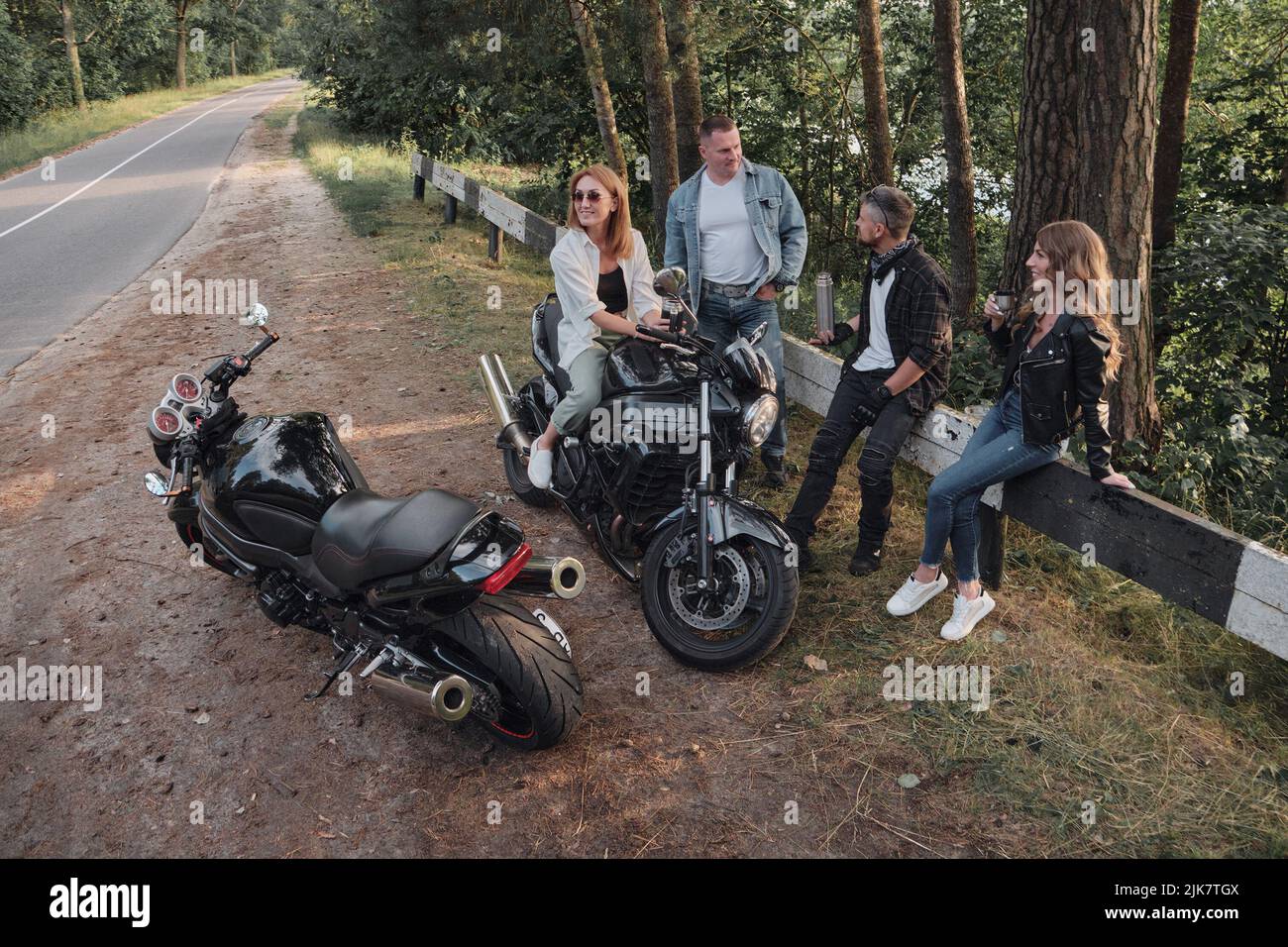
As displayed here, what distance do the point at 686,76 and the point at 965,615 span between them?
22.8 ft

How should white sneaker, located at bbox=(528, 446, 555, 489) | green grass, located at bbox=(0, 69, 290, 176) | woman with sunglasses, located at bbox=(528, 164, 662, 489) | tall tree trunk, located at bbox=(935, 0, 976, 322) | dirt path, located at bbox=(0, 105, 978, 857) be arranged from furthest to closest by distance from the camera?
green grass, located at bbox=(0, 69, 290, 176) < tall tree trunk, located at bbox=(935, 0, 976, 322) < white sneaker, located at bbox=(528, 446, 555, 489) < woman with sunglasses, located at bbox=(528, 164, 662, 489) < dirt path, located at bbox=(0, 105, 978, 857)

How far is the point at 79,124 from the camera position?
3431 cm

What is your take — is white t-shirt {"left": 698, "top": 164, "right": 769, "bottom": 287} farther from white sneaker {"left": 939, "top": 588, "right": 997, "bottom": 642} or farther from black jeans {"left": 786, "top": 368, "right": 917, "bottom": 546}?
white sneaker {"left": 939, "top": 588, "right": 997, "bottom": 642}

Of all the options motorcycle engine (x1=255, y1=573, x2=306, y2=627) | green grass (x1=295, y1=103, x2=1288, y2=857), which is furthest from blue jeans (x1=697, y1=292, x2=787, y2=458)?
motorcycle engine (x1=255, y1=573, x2=306, y2=627)

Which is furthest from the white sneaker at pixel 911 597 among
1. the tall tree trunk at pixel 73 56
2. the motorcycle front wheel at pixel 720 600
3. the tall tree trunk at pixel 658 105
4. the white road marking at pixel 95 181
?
the tall tree trunk at pixel 73 56

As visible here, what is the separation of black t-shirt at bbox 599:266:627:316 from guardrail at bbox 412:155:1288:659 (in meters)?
1.71

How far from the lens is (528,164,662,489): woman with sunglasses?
4.81 metres

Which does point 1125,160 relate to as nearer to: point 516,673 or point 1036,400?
point 1036,400

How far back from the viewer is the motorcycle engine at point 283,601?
4.02 m

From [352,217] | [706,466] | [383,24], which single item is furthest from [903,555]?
[352,217]

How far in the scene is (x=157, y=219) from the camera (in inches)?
640

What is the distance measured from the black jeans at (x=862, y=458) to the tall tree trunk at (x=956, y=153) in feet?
15.5

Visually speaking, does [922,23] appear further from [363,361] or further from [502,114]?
[363,361]
